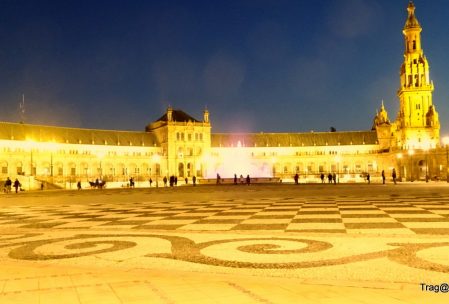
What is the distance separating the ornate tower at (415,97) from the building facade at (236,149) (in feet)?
0.78

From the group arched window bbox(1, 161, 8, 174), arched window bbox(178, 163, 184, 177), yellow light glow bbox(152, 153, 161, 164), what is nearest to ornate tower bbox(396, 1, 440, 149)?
arched window bbox(178, 163, 184, 177)

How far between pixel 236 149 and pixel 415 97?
56095 millimetres

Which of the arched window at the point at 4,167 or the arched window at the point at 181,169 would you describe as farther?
the arched window at the point at 181,169

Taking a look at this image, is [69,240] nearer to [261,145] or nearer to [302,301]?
[302,301]

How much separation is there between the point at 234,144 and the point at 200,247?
142 m

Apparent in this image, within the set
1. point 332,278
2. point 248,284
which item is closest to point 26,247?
point 248,284

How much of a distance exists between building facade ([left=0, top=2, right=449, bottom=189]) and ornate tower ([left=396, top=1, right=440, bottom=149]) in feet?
0.78

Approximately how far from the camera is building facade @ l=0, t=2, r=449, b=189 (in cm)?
11456

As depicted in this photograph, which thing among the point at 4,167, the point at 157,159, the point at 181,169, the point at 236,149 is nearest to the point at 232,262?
the point at 4,167

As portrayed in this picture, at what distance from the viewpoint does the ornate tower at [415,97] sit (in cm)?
11831

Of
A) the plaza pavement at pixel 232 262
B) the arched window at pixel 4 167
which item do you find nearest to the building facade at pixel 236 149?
the arched window at pixel 4 167

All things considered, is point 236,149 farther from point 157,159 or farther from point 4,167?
point 4,167

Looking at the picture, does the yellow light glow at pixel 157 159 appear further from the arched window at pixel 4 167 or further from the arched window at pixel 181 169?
the arched window at pixel 4 167

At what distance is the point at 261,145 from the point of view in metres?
154
